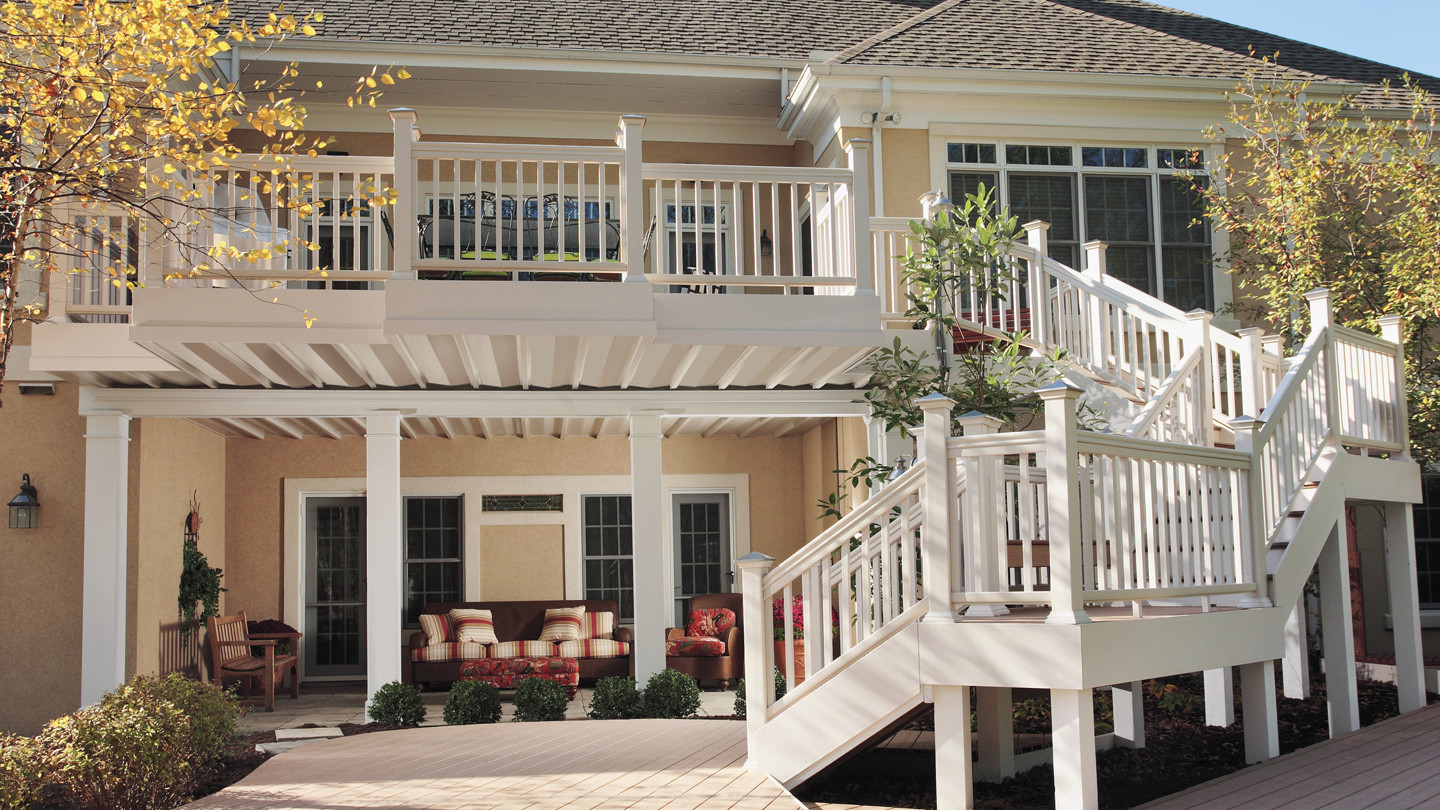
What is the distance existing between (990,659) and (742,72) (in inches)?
286

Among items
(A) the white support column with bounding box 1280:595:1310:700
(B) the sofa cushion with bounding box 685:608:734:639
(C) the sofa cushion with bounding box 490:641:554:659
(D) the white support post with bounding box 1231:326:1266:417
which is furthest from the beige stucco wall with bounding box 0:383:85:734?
(A) the white support column with bounding box 1280:595:1310:700

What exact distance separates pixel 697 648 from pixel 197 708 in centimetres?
557

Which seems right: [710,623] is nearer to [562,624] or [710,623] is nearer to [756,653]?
[562,624]

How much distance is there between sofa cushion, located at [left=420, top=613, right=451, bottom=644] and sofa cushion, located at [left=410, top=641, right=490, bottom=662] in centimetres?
10

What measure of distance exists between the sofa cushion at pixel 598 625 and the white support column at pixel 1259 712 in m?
7.15

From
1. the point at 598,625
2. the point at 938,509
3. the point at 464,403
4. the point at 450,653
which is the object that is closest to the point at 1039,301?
the point at 938,509

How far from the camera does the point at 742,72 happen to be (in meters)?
10.7

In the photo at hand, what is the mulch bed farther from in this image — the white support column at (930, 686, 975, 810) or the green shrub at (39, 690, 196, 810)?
the green shrub at (39, 690, 196, 810)

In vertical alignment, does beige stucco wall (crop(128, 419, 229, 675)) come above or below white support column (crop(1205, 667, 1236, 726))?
above

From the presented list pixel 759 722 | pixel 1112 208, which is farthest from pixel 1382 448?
pixel 759 722

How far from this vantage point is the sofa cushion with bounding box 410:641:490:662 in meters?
11.1

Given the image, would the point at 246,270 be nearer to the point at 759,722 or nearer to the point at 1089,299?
the point at 759,722

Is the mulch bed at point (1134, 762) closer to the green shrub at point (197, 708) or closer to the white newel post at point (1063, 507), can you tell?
the white newel post at point (1063, 507)

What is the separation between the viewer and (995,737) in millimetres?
6359
